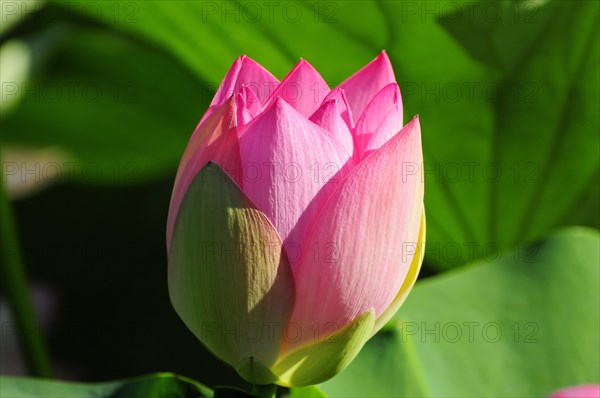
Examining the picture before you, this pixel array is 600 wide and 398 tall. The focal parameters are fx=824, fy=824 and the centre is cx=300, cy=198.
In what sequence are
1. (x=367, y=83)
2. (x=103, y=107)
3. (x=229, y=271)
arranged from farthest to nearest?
(x=103, y=107)
(x=367, y=83)
(x=229, y=271)

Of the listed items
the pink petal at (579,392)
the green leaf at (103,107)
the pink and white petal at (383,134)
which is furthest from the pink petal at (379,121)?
the green leaf at (103,107)

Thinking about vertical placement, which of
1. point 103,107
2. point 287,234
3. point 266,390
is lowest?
point 103,107

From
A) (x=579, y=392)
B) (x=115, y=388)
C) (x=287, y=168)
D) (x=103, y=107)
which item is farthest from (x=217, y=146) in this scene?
(x=103, y=107)

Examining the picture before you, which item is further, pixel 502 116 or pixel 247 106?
pixel 502 116

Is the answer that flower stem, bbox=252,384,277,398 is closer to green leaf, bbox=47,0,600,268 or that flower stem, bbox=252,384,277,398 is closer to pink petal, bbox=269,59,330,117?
pink petal, bbox=269,59,330,117

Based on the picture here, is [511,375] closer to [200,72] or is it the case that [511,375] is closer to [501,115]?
[501,115]

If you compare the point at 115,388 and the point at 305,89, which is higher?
the point at 305,89

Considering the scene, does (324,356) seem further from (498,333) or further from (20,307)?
(20,307)

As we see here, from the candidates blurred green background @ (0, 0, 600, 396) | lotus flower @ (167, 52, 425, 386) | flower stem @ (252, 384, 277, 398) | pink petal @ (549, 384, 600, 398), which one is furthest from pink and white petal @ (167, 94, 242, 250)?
pink petal @ (549, 384, 600, 398)
